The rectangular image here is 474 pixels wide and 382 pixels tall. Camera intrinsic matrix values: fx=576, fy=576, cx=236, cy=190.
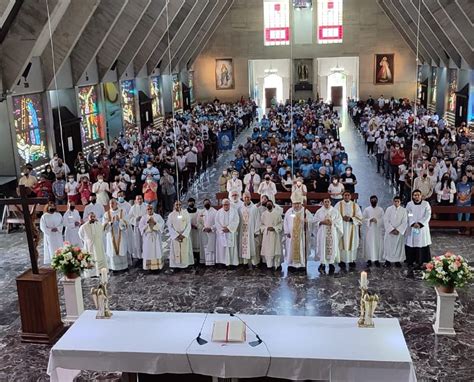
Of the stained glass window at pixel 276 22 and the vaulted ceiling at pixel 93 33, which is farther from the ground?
the stained glass window at pixel 276 22

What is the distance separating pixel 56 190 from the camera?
14461mm

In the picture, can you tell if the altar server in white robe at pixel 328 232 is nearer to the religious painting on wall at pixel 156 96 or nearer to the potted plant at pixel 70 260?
the potted plant at pixel 70 260

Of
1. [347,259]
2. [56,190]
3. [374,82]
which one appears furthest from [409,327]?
[374,82]

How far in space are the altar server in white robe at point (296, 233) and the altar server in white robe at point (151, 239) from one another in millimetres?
2434

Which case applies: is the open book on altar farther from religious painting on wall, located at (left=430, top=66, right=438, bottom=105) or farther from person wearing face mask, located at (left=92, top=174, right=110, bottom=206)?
religious painting on wall, located at (left=430, top=66, right=438, bottom=105)

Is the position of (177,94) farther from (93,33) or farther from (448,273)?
(448,273)

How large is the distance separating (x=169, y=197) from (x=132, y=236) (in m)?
3.72

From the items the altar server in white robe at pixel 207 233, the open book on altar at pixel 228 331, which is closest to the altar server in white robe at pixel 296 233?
the altar server in white robe at pixel 207 233

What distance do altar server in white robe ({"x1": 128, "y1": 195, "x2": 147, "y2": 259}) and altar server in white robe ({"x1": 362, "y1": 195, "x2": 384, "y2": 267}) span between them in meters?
4.35

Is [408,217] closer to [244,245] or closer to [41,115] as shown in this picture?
[244,245]

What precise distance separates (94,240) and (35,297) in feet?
9.52

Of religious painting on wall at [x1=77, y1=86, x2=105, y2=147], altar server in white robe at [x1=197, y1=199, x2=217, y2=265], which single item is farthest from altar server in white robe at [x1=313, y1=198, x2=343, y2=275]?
religious painting on wall at [x1=77, y1=86, x2=105, y2=147]

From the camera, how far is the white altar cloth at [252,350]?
5.85 m

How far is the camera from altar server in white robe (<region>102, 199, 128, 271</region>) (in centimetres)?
1121
